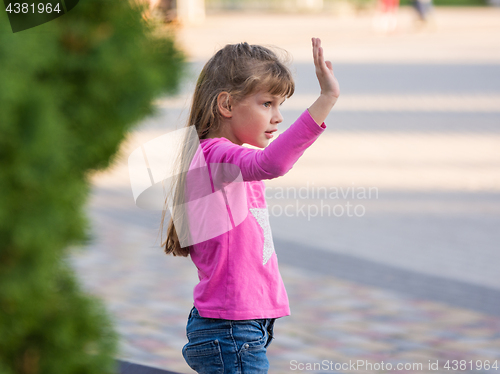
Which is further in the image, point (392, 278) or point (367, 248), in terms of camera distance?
point (367, 248)

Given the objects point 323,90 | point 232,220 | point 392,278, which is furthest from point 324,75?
point 392,278

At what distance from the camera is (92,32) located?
3.55 feet

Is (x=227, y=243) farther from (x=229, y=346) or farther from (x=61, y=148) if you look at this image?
(x=61, y=148)

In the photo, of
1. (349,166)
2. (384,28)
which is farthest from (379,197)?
(384,28)

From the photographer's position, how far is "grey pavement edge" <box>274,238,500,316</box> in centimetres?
405

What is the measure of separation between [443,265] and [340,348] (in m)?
1.50

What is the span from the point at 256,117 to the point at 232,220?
12.0 inches

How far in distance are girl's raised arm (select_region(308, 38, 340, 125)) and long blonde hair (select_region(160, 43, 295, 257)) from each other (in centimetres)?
20

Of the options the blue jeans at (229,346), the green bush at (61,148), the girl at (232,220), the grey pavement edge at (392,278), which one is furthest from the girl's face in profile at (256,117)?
the grey pavement edge at (392,278)

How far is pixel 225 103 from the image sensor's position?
6.29 feet

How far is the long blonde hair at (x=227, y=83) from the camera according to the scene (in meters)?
1.89

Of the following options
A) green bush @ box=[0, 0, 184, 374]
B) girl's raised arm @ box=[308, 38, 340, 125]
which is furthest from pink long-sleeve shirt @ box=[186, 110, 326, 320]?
green bush @ box=[0, 0, 184, 374]

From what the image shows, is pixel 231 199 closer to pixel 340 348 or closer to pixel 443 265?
pixel 340 348

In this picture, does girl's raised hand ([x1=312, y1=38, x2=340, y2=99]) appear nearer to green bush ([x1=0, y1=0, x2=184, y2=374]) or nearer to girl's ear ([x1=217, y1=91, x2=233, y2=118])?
girl's ear ([x1=217, y1=91, x2=233, y2=118])
